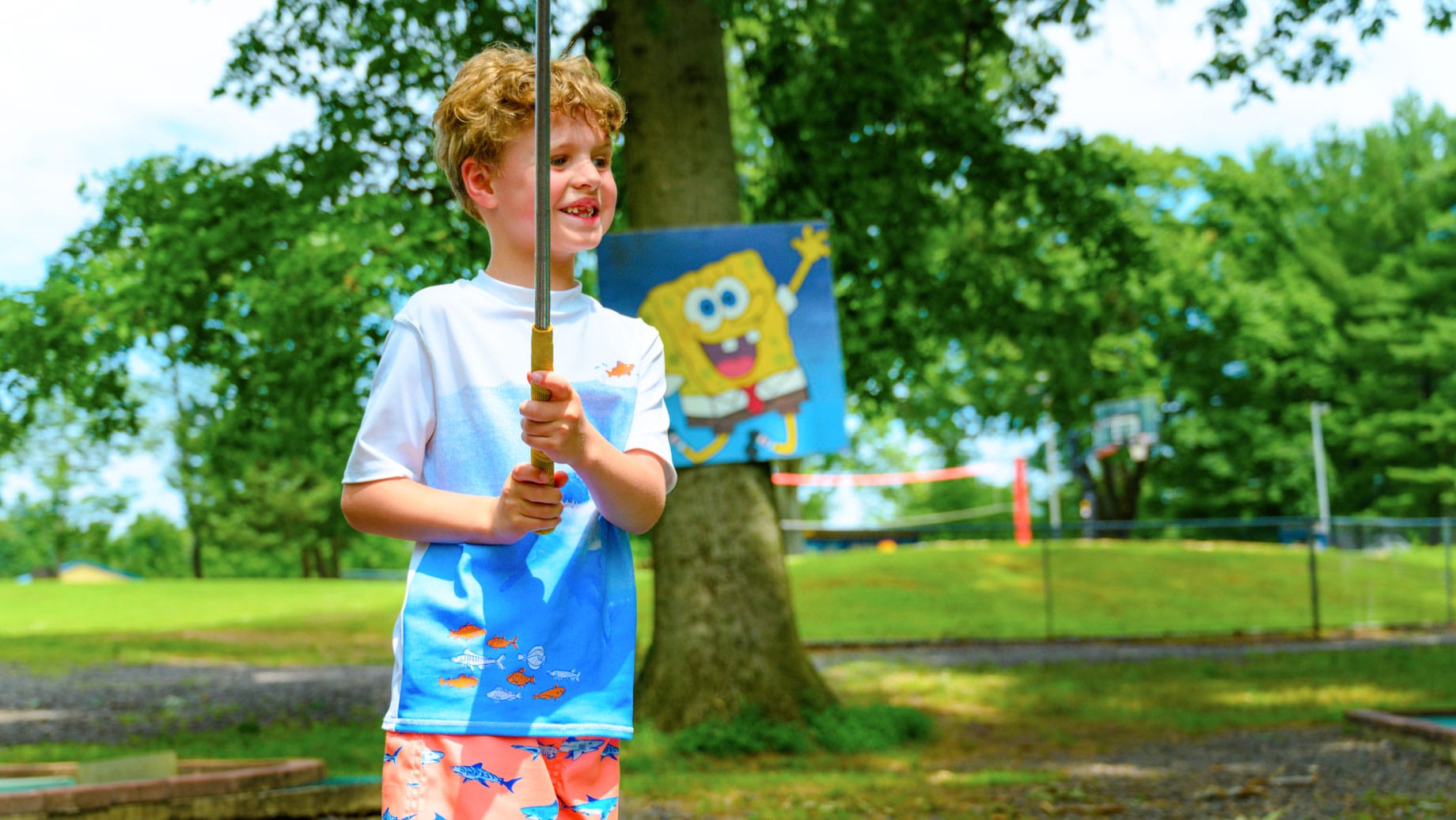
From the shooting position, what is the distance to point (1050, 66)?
36.8 ft

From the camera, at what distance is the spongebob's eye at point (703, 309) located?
26.0 feet

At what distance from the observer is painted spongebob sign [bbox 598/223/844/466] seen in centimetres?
792

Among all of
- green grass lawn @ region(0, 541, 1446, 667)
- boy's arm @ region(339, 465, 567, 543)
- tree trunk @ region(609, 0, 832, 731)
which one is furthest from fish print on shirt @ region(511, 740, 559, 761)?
green grass lawn @ region(0, 541, 1446, 667)

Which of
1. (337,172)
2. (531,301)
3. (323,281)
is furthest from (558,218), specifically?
(337,172)

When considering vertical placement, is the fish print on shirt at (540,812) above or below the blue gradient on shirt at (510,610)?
below

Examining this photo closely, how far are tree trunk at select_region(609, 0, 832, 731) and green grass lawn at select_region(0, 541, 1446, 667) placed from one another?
8.54 m

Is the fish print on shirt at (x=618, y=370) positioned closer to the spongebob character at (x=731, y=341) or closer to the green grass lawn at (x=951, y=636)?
the green grass lawn at (x=951, y=636)

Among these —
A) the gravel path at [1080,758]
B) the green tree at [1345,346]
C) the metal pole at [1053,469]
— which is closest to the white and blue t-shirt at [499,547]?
the gravel path at [1080,758]

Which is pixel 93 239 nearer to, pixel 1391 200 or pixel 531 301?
pixel 531 301

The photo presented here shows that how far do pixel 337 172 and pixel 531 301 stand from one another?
7370 mm

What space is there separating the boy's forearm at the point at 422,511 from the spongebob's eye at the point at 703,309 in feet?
20.2

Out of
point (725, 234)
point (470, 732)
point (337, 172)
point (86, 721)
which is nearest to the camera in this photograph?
point (470, 732)

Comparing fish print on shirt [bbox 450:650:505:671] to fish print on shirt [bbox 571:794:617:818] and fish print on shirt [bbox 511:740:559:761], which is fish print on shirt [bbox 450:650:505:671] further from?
fish print on shirt [bbox 571:794:617:818]

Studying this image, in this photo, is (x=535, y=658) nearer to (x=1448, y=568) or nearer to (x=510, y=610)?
(x=510, y=610)
